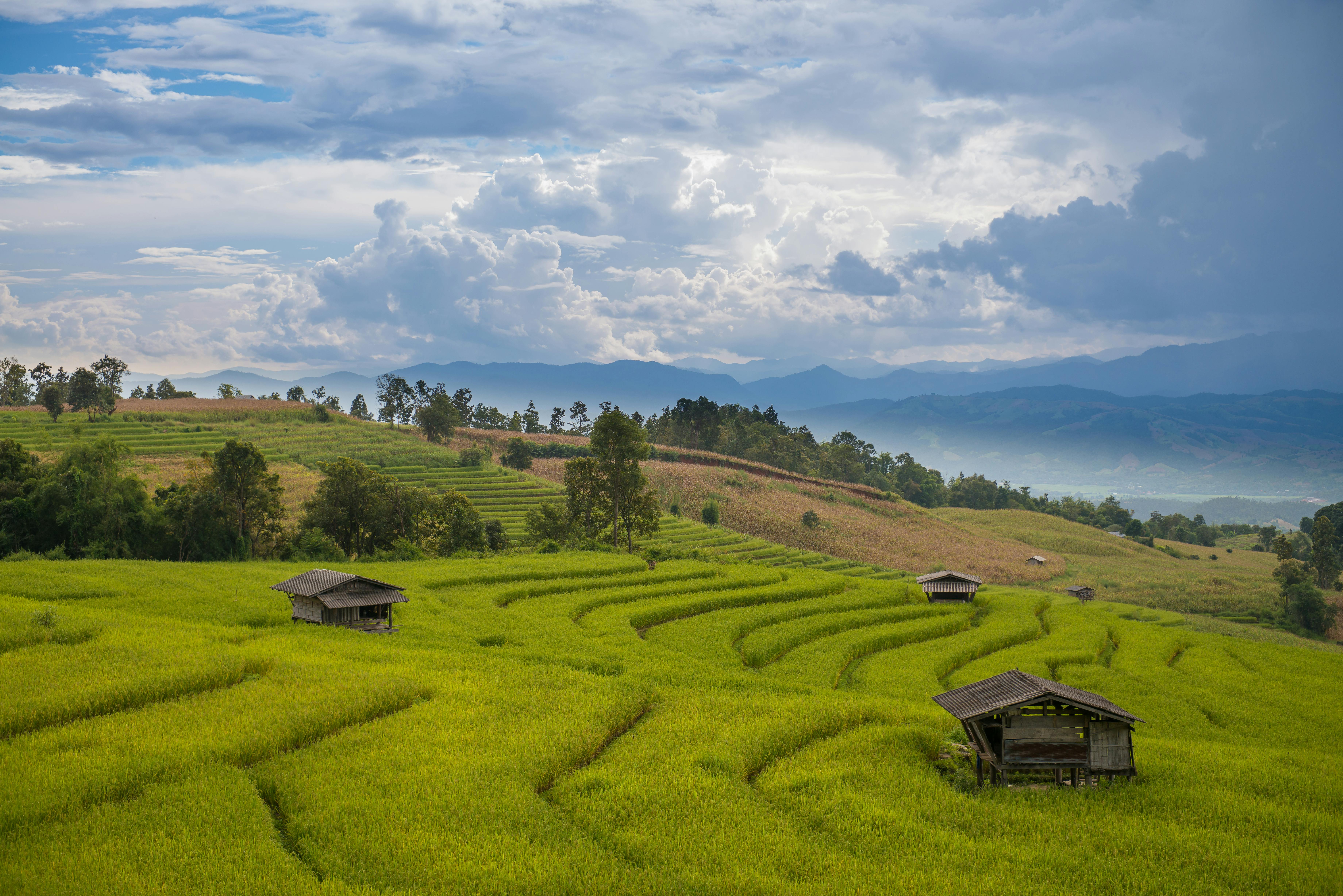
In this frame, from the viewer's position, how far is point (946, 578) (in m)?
52.2

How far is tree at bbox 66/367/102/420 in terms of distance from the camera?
10144 centimetres

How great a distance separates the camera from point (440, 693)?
84.2 ft

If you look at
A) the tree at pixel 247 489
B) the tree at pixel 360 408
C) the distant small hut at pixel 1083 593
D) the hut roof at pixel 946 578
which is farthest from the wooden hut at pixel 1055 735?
the tree at pixel 360 408

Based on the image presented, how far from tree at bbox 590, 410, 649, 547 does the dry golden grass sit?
43749 mm

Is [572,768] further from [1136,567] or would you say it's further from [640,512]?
[1136,567]

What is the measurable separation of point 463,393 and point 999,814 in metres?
162

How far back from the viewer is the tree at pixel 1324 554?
8419 cm

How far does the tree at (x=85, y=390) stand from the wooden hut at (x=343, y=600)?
86795 millimetres

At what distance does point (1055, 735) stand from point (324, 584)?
30.1m

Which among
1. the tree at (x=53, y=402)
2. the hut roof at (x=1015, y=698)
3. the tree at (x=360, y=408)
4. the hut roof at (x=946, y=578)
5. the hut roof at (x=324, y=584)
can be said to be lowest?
the hut roof at (x=324, y=584)

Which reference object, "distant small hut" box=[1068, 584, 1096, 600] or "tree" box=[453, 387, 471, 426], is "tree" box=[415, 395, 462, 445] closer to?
"tree" box=[453, 387, 471, 426]

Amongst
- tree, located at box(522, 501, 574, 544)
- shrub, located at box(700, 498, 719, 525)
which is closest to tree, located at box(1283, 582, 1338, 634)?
shrub, located at box(700, 498, 719, 525)

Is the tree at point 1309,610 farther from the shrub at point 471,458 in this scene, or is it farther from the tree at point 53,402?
the tree at point 53,402

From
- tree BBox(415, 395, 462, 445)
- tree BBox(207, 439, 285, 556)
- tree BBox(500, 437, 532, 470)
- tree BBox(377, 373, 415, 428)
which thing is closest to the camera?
tree BBox(207, 439, 285, 556)
